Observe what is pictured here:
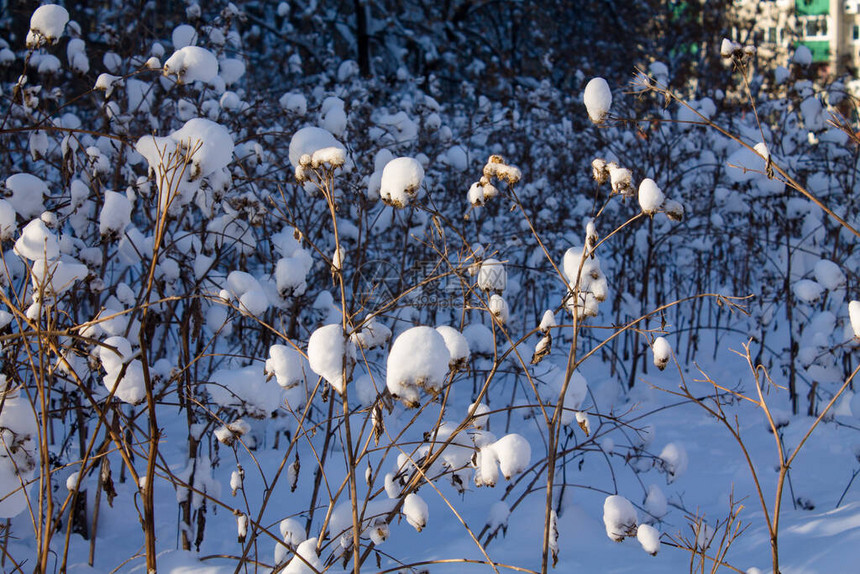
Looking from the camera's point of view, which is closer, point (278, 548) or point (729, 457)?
point (278, 548)

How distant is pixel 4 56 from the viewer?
10.9ft

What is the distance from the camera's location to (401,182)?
1381 millimetres

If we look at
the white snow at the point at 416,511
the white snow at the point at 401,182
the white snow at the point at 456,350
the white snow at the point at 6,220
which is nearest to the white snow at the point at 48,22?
the white snow at the point at 6,220

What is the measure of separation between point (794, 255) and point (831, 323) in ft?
3.45

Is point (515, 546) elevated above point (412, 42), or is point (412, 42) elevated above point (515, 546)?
point (412, 42)

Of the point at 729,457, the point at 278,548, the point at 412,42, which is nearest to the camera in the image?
the point at 278,548

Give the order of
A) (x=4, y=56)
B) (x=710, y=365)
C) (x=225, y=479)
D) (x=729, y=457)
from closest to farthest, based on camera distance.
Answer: (x=225, y=479) < (x=729, y=457) < (x=4, y=56) < (x=710, y=365)

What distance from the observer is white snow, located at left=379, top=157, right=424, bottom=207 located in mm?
1375

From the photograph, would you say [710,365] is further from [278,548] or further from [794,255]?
[278,548]

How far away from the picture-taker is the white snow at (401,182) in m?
1.38

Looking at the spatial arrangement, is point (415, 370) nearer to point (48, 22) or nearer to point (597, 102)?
point (597, 102)

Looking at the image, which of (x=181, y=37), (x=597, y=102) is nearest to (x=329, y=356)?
(x=597, y=102)

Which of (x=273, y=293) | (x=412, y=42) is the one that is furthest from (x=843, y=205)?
(x=412, y=42)

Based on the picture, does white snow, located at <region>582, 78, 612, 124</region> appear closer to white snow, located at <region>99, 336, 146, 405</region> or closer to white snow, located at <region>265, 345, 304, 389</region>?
white snow, located at <region>265, 345, 304, 389</region>
